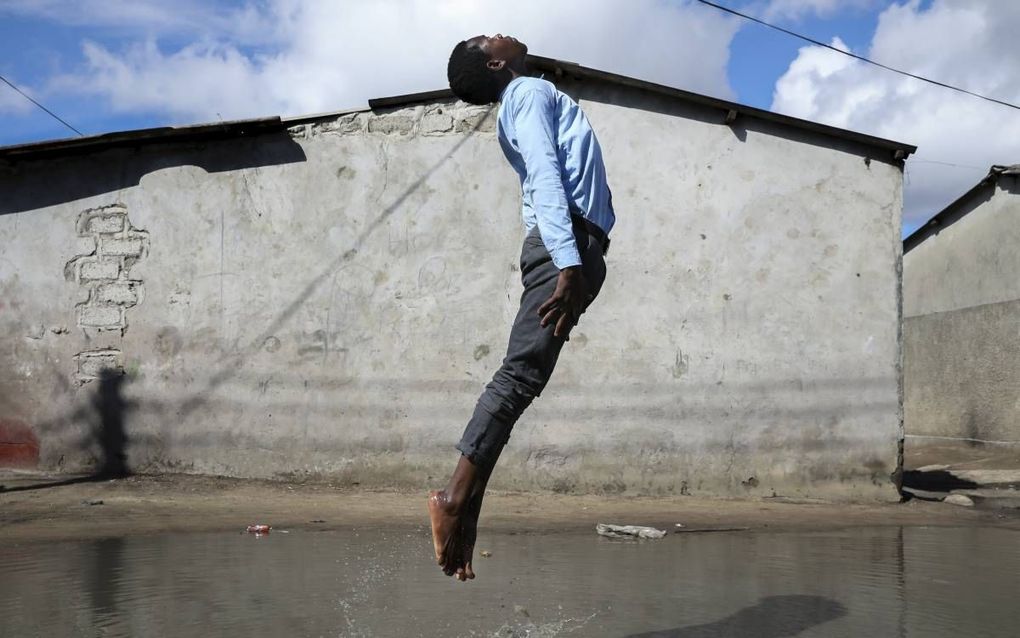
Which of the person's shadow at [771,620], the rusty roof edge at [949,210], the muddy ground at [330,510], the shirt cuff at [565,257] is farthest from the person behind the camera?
the rusty roof edge at [949,210]

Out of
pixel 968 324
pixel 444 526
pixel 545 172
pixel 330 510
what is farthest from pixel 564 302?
pixel 968 324

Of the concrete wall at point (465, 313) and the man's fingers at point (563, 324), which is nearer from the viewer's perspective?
the man's fingers at point (563, 324)

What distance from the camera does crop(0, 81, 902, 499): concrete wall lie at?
8344 mm

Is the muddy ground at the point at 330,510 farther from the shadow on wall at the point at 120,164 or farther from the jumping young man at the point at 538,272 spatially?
the jumping young man at the point at 538,272

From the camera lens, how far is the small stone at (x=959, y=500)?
27.0 ft

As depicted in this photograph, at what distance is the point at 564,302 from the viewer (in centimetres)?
279

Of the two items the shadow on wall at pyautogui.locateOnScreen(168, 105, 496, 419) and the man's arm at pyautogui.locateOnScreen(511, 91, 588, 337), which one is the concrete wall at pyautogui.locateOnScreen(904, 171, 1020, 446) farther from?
the man's arm at pyautogui.locateOnScreen(511, 91, 588, 337)

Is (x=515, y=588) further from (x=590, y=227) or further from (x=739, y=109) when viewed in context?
(x=739, y=109)

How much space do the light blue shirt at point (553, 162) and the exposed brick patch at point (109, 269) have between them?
667 centimetres

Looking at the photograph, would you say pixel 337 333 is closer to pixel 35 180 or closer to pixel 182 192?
pixel 182 192

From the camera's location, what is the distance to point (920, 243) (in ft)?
55.1

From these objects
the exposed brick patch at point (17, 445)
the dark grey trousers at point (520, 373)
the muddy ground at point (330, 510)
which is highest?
the dark grey trousers at point (520, 373)

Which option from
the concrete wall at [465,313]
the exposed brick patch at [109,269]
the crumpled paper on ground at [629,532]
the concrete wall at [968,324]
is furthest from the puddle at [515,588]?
the concrete wall at [968,324]

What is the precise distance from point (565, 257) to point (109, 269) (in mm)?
7223
